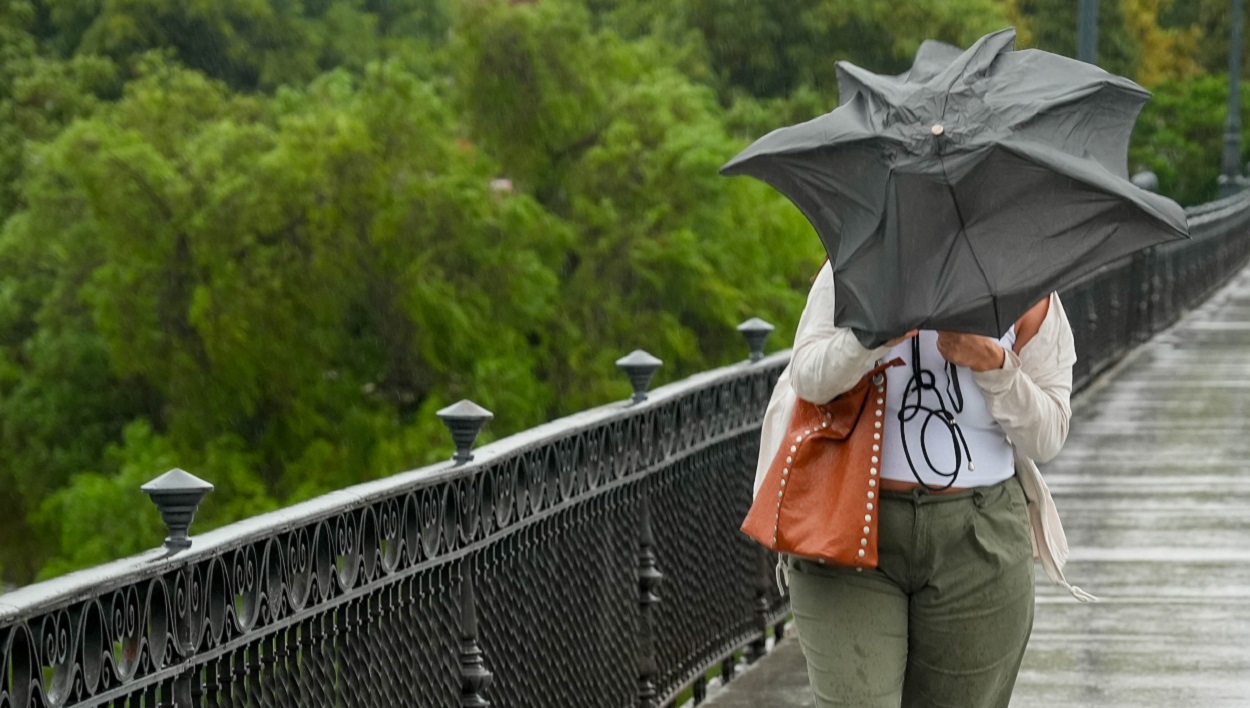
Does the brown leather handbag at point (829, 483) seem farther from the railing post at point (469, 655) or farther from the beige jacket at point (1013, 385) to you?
the railing post at point (469, 655)

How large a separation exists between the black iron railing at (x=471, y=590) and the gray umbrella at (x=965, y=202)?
1150 millimetres

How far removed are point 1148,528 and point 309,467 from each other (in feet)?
106

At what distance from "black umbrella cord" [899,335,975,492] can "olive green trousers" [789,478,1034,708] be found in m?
0.05

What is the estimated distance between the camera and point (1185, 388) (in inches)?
644

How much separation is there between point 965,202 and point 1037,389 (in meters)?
0.41

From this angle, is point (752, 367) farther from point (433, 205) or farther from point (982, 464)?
point (433, 205)

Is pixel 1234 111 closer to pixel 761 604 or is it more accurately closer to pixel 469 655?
pixel 761 604

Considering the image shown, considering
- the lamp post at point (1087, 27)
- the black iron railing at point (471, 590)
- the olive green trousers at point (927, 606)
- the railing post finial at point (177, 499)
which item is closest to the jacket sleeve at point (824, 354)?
the olive green trousers at point (927, 606)

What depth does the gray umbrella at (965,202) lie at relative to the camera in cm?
344

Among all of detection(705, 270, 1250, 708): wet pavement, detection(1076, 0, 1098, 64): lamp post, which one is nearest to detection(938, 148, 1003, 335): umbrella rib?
detection(705, 270, 1250, 708): wet pavement

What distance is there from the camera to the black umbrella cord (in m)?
3.65

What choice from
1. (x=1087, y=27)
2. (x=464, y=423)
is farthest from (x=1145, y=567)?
(x=1087, y=27)

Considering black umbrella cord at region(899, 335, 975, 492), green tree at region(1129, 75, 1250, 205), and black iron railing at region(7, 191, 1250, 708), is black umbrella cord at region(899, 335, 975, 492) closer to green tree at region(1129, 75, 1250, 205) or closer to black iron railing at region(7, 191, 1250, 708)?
black iron railing at region(7, 191, 1250, 708)

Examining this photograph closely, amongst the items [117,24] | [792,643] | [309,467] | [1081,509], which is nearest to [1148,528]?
[1081,509]
